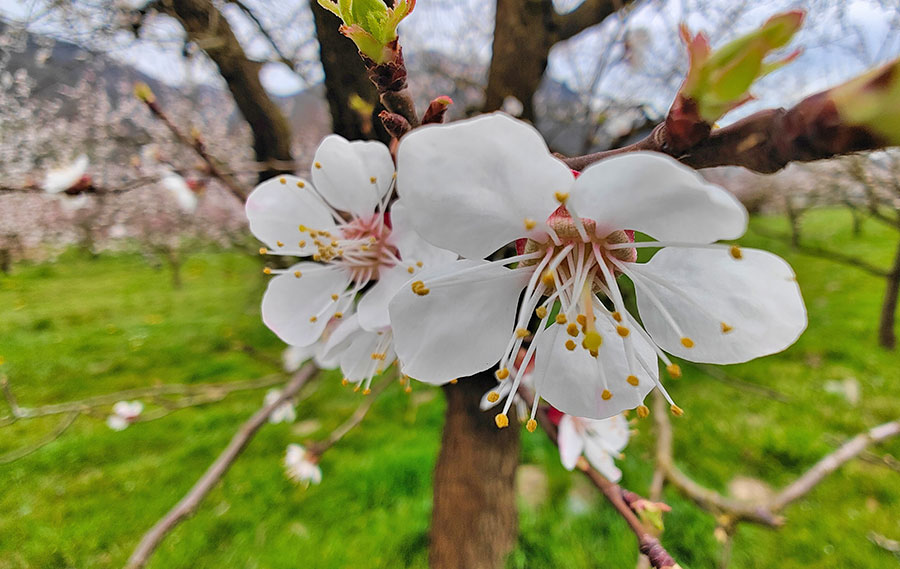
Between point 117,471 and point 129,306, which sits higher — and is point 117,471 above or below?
below

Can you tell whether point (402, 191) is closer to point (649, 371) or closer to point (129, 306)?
point (649, 371)

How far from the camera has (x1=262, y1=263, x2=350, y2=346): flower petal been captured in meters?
0.48

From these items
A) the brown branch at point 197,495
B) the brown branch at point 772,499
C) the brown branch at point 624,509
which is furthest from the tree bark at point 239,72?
the brown branch at point 772,499

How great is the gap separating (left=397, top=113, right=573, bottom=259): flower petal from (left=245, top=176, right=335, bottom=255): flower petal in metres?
0.23

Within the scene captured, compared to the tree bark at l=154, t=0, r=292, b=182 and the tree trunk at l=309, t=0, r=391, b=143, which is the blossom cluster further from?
the tree bark at l=154, t=0, r=292, b=182

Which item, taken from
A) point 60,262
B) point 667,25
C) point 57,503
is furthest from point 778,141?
point 667,25

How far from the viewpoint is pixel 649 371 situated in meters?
0.33

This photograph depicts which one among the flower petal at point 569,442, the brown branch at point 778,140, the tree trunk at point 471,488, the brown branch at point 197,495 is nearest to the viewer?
the brown branch at point 778,140

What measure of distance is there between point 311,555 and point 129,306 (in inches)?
57.4

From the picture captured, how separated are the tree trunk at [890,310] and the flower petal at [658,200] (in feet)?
9.49

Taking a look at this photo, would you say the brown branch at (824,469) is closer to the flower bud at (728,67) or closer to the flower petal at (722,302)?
the flower petal at (722,302)

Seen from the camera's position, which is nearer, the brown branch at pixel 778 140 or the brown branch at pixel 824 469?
the brown branch at pixel 778 140

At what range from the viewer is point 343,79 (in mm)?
890

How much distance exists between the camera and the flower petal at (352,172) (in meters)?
0.40
